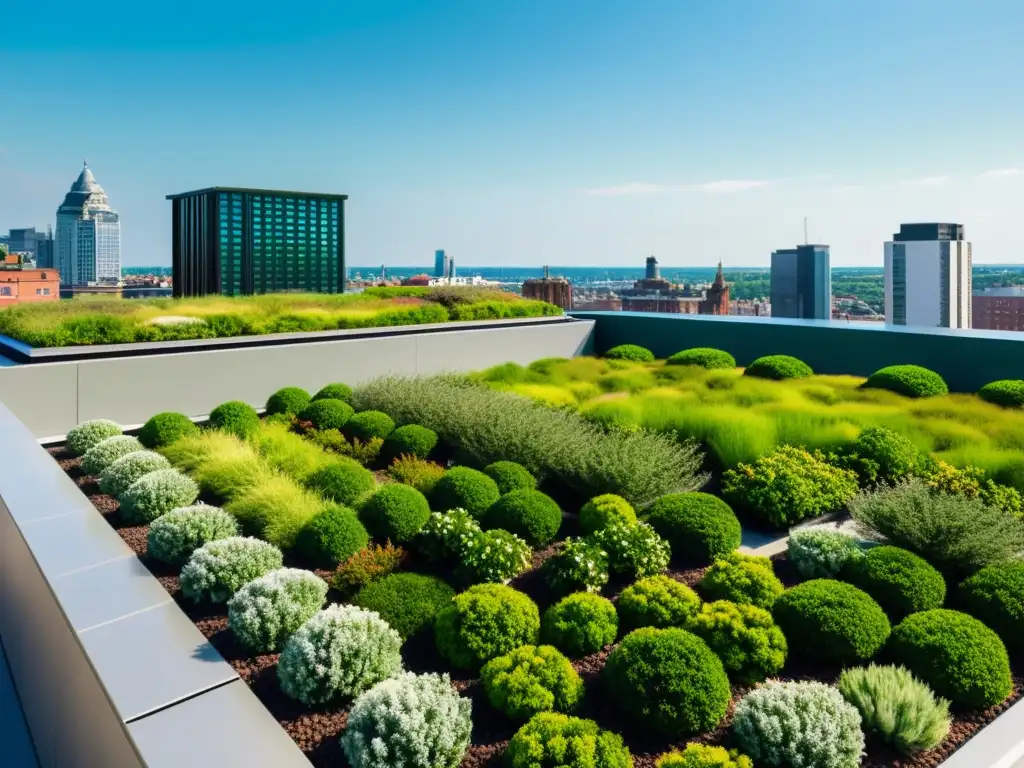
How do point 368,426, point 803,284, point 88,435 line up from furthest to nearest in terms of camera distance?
point 803,284 → point 368,426 → point 88,435

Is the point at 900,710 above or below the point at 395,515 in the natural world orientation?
below

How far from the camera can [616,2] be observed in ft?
34.4

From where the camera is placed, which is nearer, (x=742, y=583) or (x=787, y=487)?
(x=742, y=583)

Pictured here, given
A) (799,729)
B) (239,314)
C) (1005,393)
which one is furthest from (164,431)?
(1005,393)

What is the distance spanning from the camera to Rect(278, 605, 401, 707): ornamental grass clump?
8.16 ft

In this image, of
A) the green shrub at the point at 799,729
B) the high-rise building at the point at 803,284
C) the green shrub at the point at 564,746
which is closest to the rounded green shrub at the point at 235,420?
the green shrub at the point at 564,746

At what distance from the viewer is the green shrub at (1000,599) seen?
3059 millimetres

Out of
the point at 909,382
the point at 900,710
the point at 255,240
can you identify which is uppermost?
the point at 255,240

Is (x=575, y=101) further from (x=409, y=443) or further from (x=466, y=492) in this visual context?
(x=466, y=492)

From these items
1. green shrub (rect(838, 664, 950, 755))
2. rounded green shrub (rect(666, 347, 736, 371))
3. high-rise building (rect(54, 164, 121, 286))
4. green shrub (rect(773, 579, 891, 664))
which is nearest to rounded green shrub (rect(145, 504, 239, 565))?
green shrub (rect(773, 579, 891, 664))

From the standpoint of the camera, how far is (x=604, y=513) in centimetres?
395

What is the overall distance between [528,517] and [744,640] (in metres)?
1.43

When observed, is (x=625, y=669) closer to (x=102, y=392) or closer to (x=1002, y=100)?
(x=102, y=392)

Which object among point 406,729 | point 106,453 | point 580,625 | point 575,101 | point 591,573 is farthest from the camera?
point 575,101
